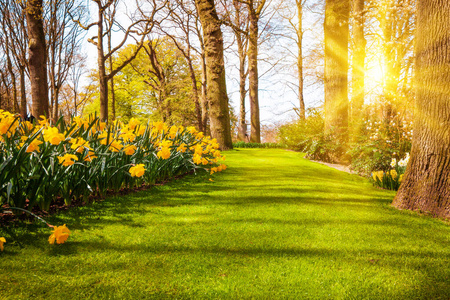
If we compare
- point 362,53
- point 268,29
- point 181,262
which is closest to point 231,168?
point 181,262

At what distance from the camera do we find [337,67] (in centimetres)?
793

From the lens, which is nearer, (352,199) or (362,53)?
(352,199)

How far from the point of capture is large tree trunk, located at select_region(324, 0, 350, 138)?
7938 millimetres

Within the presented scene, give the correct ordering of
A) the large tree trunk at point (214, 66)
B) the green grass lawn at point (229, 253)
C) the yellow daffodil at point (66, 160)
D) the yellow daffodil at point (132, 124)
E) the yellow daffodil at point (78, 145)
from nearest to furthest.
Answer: the green grass lawn at point (229, 253)
the yellow daffodil at point (66, 160)
the yellow daffodil at point (78, 145)
the yellow daffodil at point (132, 124)
the large tree trunk at point (214, 66)

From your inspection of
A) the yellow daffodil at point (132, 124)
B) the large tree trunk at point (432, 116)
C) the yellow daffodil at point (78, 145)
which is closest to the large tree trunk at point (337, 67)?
the large tree trunk at point (432, 116)

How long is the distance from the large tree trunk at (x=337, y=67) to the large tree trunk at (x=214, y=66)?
10.6 ft

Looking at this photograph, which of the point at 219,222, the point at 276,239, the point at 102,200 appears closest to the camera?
the point at 276,239

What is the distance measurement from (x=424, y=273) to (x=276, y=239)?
980mm

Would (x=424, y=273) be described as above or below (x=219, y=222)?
below

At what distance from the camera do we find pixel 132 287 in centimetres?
147

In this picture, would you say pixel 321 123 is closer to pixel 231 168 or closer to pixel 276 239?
pixel 231 168

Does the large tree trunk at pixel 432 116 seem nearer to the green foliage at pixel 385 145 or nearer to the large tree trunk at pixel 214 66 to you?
the green foliage at pixel 385 145

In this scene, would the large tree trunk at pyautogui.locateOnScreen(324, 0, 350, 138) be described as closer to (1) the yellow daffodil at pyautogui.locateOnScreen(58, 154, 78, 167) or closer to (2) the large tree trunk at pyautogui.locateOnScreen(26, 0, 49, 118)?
(1) the yellow daffodil at pyautogui.locateOnScreen(58, 154, 78, 167)

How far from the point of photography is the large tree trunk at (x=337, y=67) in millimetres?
7938
